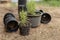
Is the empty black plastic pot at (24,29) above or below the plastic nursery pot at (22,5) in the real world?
below

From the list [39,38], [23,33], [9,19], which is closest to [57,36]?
[39,38]

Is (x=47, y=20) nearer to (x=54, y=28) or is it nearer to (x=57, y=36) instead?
(x=54, y=28)

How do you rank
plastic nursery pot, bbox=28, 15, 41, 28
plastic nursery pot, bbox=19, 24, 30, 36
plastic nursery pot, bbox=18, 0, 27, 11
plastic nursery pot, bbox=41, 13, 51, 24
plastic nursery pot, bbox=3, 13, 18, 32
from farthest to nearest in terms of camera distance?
plastic nursery pot, bbox=41, 13, 51, 24 → plastic nursery pot, bbox=18, 0, 27, 11 → plastic nursery pot, bbox=28, 15, 41, 28 → plastic nursery pot, bbox=3, 13, 18, 32 → plastic nursery pot, bbox=19, 24, 30, 36

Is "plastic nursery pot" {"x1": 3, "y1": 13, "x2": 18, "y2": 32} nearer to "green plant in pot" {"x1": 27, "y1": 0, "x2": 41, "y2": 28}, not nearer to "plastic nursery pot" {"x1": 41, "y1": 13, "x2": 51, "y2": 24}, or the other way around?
"green plant in pot" {"x1": 27, "y1": 0, "x2": 41, "y2": 28}

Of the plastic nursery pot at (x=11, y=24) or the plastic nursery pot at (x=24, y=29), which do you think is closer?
the plastic nursery pot at (x=24, y=29)

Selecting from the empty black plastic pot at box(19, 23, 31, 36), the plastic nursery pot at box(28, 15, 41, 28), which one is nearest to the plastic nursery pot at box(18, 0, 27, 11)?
the plastic nursery pot at box(28, 15, 41, 28)

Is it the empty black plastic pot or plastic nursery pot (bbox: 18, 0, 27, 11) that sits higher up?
plastic nursery pot (bbox: 18, 0, 27, 11)

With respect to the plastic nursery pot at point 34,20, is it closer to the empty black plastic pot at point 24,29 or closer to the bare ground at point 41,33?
the bare ground at point 41,33

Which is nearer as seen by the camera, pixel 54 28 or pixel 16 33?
A: pixel 16 33

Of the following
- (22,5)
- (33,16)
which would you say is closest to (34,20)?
(33,16)

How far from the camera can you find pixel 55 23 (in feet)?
17.6

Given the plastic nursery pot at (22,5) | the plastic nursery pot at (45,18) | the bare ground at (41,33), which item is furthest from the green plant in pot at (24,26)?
the plastic nursery pot at (45,18)

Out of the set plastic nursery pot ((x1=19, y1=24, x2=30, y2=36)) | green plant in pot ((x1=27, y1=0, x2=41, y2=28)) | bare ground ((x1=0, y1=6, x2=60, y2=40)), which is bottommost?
bare ground ((x1=0, y1=6, x2=60, y2=40))

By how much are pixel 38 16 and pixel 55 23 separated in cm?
81
